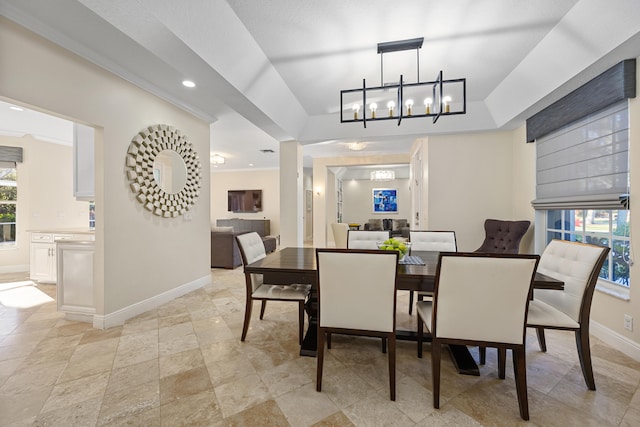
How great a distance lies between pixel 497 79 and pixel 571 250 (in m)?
2.26

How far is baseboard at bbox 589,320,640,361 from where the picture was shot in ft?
6.74

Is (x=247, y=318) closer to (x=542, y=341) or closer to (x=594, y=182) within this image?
(x=542, y=341)

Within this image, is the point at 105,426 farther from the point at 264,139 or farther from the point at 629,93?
the point at 264,139

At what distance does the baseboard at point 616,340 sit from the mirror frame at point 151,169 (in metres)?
4.45

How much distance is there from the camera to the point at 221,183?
9469mm

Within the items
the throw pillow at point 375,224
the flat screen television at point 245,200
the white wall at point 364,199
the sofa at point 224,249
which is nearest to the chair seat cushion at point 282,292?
the sofa at point 224,249

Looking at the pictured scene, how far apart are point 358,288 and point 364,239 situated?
1488 mm

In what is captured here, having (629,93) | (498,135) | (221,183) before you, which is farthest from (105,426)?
(221,183)

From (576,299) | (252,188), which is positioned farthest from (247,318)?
(252,188)

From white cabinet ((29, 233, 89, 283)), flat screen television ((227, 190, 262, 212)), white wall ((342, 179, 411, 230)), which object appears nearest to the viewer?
white cabinet ((29, 233, 89, 283))

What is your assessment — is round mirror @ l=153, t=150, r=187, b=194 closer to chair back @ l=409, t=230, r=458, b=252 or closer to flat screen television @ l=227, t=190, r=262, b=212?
chair back @ l=409, t=230, r=458, b=252

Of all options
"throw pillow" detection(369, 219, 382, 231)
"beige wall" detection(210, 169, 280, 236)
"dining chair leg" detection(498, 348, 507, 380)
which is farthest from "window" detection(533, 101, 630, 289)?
"beige wall" detection(210, 169, 280, 236)

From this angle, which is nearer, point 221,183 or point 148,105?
point 148,105

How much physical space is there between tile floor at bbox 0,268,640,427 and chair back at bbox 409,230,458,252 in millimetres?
849
